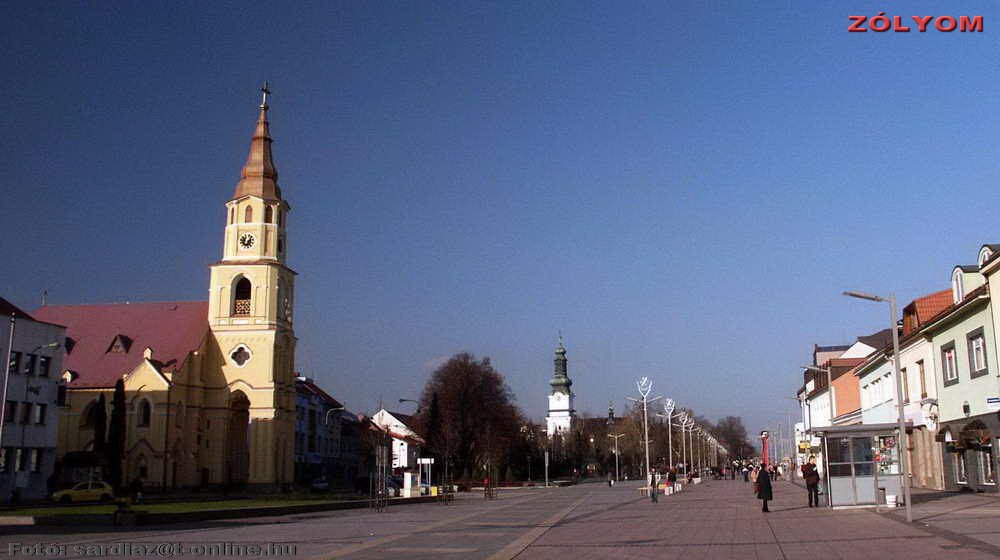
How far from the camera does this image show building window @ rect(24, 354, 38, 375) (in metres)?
48.3

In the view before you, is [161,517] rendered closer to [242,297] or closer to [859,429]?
A: [859,429]

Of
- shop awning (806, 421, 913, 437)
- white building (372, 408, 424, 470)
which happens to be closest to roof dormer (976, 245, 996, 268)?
shop awning (806, 421, 913, 437)

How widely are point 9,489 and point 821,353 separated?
74376 millimetres

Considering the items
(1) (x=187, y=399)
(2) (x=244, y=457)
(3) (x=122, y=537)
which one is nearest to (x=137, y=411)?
(1) (x=187, y=399)

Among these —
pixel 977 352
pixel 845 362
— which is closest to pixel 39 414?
pixel 977 352

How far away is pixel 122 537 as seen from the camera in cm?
2275

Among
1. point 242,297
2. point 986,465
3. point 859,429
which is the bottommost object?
point 986,465

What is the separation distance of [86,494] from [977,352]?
4141 centimetres

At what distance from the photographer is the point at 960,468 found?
35469 mm

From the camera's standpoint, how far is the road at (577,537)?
1731 centimetres

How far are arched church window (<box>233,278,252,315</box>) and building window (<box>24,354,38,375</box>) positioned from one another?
2136 centimetres

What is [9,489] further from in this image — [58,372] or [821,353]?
[821,353]

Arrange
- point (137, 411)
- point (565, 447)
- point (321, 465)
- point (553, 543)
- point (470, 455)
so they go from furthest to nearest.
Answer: point (565, 447), point (321, 465), point (470, 455), point (137, 411), point (553, 543)

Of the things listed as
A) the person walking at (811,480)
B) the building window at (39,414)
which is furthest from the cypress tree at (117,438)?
the person walking at (811,480)
